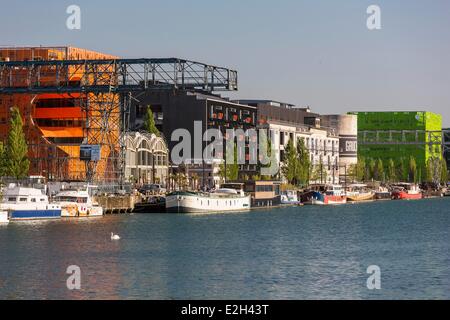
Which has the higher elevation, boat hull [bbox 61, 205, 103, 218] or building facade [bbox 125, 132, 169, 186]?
building facade [bbox 125, 132, 169, 186]

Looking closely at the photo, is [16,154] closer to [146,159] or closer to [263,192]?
[146,159]

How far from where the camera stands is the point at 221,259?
79.8 metres

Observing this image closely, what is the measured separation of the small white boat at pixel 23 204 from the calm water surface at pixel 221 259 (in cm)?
315

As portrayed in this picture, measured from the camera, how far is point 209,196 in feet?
498

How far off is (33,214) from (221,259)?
43421mm

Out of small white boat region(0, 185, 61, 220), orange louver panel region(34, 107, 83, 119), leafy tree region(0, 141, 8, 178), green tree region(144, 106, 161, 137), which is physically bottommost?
small white boat region(0, 185, 61, 220)

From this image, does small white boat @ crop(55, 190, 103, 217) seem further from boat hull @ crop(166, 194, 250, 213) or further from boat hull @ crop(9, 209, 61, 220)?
boat hull @ crop(166, 194, 250, 213)

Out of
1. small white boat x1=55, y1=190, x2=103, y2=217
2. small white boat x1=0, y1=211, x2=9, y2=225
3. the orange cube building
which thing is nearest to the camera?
small white boat x1=0, y1=211, x2=9, y2=225

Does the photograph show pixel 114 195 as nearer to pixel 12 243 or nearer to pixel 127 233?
pixel 127 233

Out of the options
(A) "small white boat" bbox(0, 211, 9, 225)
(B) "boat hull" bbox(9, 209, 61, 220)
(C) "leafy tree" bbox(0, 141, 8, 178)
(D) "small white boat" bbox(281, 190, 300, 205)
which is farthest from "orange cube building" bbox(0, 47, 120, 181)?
(A) "small white boat" bbox(0, 211, 9, 225)

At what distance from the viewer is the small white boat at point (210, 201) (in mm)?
145125

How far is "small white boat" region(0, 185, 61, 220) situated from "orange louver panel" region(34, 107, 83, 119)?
69.3m

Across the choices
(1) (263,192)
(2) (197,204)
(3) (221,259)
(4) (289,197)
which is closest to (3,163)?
(2) (197,204)

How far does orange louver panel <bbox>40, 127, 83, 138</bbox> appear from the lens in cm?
18600
